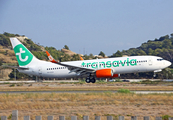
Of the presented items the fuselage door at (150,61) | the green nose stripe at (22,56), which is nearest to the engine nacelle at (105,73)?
the fuselage door at (150,61)

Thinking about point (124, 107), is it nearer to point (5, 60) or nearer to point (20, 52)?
point (20, 52)

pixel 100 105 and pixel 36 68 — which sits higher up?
pixel 36 68

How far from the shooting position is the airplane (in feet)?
123

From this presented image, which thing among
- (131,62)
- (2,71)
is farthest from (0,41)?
(131,62)

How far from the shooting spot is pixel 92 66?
129ft

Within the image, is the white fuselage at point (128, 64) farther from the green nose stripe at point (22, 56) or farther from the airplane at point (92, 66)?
the green nose stripe at point (22, 56)

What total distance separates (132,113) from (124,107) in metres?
1.90

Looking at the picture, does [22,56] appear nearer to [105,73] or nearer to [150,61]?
[105,73]

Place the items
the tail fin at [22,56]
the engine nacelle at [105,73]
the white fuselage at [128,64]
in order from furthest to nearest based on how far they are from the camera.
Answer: the tail fin at [22,56] → the white fuselage at [128,64] → the engine nacelle at [105,73]

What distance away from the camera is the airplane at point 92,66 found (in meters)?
37.3

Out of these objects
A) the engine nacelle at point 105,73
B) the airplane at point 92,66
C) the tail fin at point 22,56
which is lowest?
the engine nacelle at point 105,73

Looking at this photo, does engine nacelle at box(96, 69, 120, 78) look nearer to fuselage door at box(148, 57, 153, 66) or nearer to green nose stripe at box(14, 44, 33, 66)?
fuselage door at box(148, 57, 153, 66)

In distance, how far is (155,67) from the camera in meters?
37.5

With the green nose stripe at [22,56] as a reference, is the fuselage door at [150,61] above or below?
below
